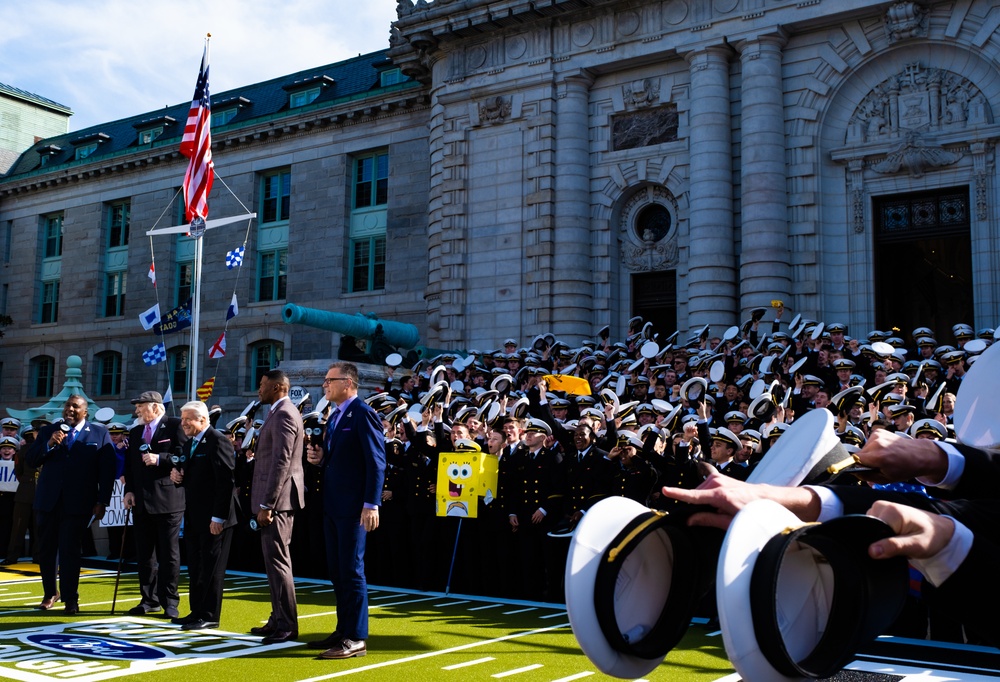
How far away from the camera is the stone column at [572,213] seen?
25172 millimetres

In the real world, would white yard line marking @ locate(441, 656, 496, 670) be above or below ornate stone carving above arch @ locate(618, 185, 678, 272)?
below

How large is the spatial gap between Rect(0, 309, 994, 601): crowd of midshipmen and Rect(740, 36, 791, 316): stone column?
246 inches

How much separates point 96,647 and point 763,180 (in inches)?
737

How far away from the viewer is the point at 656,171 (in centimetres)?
2497

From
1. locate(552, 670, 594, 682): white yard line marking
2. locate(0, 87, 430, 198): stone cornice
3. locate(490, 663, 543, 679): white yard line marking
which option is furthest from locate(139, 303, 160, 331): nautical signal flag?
locate(552, 670, 594, 682): white yard line marking

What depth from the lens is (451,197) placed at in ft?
89.9

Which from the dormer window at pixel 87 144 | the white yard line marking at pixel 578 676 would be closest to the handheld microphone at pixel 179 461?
the white yard line marking at pixel 578 676

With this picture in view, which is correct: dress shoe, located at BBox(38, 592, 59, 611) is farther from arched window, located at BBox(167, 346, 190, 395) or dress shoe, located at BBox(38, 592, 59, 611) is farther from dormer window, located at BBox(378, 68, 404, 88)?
arched window, located at BBox(167, 346, 190, 395)

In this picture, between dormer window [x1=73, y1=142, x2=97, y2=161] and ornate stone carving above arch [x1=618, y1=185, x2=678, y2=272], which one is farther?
dormer window [x1=73, y1=142, x2=97, y2=161]

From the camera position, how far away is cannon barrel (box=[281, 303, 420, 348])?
2169cm

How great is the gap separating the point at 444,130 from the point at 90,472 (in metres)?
19.8

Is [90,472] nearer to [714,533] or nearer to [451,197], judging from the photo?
[714,533]

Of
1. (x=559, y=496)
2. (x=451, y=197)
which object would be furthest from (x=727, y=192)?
(x=559, y=496)

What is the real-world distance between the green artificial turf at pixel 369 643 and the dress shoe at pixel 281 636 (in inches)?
4.5
